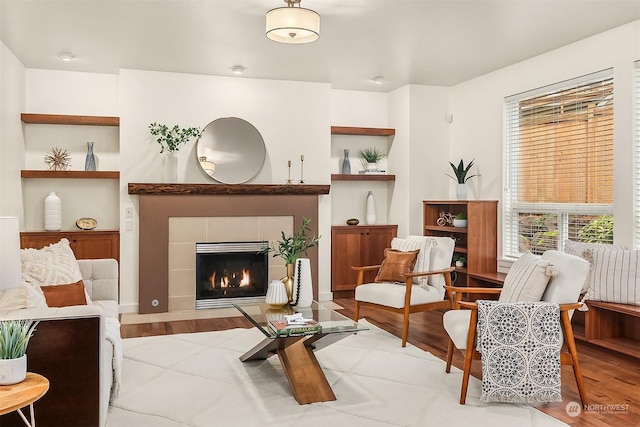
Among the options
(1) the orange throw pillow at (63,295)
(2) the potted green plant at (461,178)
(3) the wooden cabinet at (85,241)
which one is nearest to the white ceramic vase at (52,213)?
(3) the wooden cabinet at (85,241)

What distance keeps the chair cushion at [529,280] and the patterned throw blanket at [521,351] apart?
254 millimetres

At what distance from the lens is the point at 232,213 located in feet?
19.8

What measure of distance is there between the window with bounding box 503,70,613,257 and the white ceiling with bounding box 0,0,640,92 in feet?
1.70

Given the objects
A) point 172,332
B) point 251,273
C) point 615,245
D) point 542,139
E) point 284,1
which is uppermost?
point 284,1

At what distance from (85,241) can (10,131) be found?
1.31 m

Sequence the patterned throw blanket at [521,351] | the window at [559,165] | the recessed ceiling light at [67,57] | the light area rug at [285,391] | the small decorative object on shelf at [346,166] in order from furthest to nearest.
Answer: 1. the small decorative object on shelf at [346,166]
2. the recessed ceiling light at [67,57]
3. the window at [559,165]
4. the patterned throw blanket at [521,351]
5. the light area rug at [285,391]

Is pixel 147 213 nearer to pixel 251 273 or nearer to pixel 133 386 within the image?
pixel 251 273

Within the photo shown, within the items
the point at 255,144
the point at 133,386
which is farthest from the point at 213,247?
the point at 133,386

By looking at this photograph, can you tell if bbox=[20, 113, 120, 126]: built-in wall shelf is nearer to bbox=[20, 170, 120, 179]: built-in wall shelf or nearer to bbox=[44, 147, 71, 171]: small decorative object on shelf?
bbox=[44, 147, 71, 171]: small decorative object on shelf

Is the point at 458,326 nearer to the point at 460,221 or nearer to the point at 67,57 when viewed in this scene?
the point at 460,221

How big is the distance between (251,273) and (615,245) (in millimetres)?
3759

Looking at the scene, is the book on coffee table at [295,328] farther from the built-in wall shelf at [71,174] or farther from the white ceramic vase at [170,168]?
the built-in wall shelf at [71,174]

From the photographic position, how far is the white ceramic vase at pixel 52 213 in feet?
18.7

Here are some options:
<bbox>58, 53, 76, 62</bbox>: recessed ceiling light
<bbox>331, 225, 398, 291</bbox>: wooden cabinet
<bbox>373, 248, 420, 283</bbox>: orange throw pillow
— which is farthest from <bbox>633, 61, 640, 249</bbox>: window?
<bbox>58, 53, 76, 62</bbox>: recessed ceiling light
